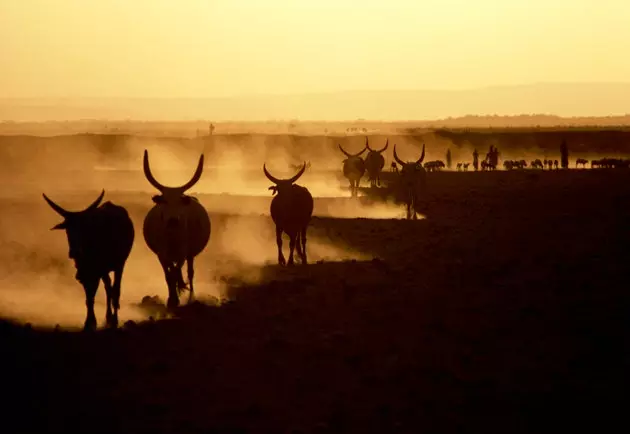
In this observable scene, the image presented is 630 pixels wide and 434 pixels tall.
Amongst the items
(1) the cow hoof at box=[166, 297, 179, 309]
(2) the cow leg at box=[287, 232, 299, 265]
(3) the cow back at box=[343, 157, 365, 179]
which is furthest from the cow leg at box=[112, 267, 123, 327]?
(3) the cow back at box=[343, 157, 365, 179]

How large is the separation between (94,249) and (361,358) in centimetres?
402

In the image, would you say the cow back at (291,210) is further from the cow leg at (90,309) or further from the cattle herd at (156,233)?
the cow leg at (90,309)

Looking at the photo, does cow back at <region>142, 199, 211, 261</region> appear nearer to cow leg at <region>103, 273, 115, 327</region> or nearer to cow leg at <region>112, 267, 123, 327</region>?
cow leg at <region>112, 267, 123, 327</region>

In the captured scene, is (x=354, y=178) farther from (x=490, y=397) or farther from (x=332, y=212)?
(x=490, y=397)

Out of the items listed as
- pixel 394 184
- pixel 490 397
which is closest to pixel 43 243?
pixel 490 397

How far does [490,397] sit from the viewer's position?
8.34m

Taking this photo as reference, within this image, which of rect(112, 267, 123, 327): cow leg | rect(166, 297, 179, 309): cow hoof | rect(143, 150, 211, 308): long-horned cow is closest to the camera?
rect(112, 267, 123, 327): cow leg

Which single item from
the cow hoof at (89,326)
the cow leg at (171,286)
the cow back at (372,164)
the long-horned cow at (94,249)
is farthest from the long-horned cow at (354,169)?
the cow hoof at (89,326)

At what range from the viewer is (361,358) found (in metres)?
9.66

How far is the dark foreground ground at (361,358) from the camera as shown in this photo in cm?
786

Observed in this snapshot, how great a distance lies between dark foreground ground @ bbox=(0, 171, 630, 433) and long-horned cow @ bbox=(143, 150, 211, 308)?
3.00 ft

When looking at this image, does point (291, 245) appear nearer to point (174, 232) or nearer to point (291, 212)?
point (291, 212)

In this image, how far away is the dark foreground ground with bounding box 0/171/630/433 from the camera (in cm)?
786

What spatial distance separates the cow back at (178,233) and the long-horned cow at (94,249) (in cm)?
112
